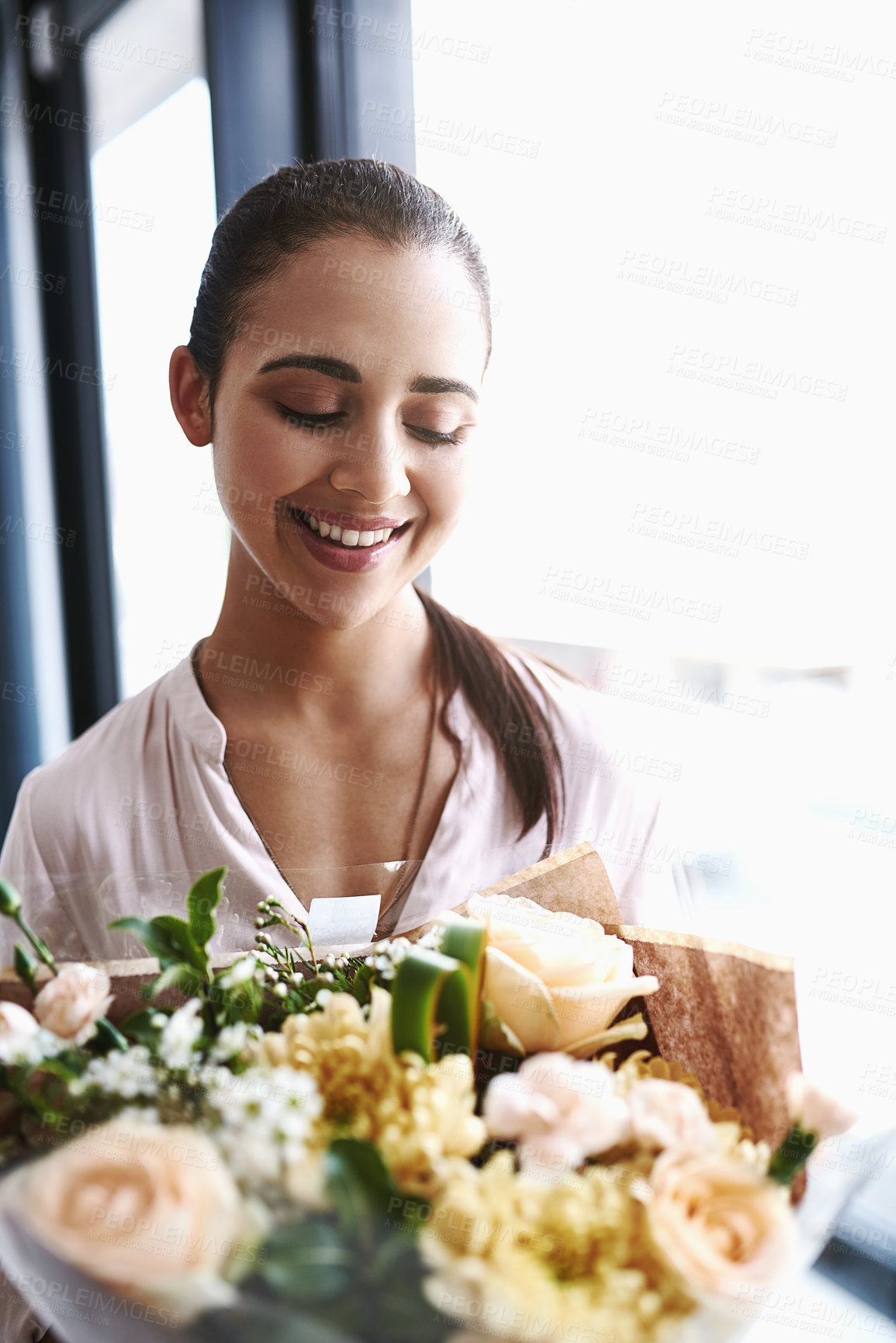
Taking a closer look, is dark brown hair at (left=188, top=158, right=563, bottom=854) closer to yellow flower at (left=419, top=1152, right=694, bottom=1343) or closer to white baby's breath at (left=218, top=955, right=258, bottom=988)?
white baby's breath at (left=218, top=955, right=258, bottom=988)

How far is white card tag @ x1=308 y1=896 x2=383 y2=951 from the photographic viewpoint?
2.43 ft

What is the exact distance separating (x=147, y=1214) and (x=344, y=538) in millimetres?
712

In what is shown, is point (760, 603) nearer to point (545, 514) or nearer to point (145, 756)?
point (545, 514)

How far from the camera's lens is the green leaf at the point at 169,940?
1.95 ft

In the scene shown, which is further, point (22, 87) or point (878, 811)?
point (22, 87)

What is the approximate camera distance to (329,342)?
3.18 feet

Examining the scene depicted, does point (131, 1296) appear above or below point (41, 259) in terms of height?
below

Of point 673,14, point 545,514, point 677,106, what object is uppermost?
point 673,14

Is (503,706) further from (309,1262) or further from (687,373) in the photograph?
(309,1262)

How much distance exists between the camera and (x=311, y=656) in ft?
3.68

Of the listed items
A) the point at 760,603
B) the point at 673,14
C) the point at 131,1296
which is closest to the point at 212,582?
the point at 760,603

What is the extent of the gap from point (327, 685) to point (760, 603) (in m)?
0.51

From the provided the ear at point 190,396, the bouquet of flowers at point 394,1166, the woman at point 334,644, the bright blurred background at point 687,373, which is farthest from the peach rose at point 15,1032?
the ear at point 190,396

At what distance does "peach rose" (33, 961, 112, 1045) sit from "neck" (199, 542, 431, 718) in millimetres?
571
